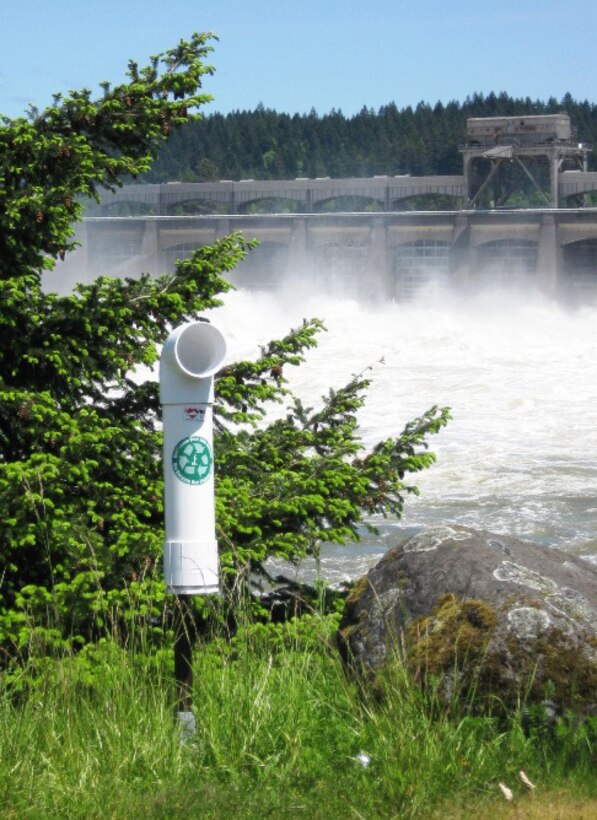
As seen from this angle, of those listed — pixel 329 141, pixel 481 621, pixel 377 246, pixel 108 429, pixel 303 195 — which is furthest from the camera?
pixel 329 141

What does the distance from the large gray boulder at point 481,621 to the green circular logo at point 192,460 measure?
2.75 ft

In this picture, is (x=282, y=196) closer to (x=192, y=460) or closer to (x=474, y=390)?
(x=474, y=390)

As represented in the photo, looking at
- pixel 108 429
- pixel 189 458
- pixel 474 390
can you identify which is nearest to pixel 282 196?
pixel 474 390

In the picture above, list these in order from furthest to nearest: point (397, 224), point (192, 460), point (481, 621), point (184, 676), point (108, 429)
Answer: point (397, 224)
point (108, 429)
point (481, 621)
point (184, 676)
point (192, 460)

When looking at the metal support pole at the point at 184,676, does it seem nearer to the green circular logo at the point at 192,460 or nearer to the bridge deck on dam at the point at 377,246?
the green circular logo at the point at 192,460

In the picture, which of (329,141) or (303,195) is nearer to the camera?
A: (303,195)

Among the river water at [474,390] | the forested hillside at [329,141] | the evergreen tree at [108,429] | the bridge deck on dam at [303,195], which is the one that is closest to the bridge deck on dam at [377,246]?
the river water at [474,390]

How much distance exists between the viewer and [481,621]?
16.0ft

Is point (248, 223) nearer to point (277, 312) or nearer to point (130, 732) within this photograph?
point (277, 312)

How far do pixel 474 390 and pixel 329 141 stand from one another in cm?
7341

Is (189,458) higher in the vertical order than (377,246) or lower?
lower

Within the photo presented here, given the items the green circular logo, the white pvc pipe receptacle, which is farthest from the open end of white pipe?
the green circular logo

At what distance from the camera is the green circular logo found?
462cm

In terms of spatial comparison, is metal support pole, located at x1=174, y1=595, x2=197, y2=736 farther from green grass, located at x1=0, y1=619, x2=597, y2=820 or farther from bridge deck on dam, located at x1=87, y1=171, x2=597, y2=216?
bridge deck on dam, located at x1=87, y1=171, x2=597, y2=216
